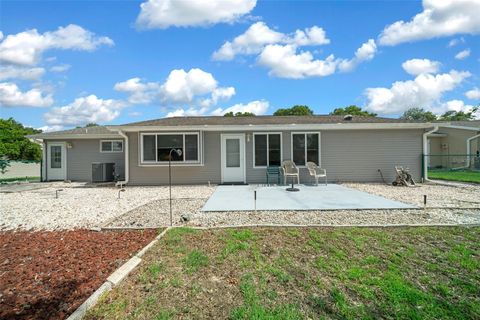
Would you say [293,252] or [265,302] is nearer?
[265,302]

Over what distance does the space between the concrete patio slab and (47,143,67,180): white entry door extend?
1083cm

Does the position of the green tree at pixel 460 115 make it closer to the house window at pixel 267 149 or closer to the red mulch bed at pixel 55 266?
the house window at pixel 267 149

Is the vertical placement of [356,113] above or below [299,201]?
above

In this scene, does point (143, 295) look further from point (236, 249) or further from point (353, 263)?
point (353, 263)

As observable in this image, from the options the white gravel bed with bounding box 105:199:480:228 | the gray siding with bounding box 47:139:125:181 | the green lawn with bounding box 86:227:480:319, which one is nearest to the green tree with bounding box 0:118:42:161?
the gray siding with bounding box 47:139:125:181

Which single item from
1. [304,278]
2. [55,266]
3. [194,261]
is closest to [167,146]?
[55,266]

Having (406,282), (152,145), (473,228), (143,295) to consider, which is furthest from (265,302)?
(152,145)

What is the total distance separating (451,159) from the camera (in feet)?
67.3

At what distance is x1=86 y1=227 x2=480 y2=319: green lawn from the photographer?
7.73 feet

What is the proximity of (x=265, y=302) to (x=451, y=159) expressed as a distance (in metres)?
24.4

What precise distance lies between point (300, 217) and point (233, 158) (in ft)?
20.8

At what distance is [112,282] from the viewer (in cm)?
286

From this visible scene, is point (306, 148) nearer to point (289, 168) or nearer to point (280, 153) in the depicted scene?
point (280, 153)

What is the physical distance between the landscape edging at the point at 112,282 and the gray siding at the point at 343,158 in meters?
7.72
